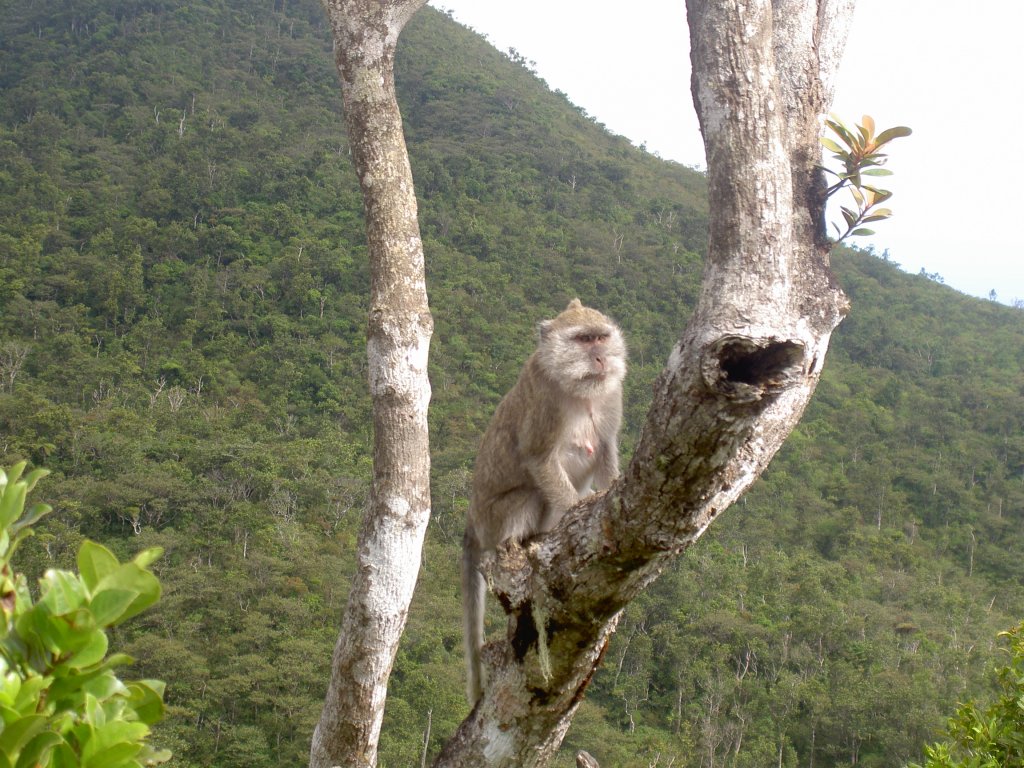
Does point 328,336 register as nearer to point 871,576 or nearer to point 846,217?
point 871,576

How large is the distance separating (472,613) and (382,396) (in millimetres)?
862

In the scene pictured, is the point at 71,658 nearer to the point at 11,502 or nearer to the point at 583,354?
the point at 11,502

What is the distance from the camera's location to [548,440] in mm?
3182

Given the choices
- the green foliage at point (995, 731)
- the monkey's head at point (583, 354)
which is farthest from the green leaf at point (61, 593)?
the green foliage at point (995, 731)

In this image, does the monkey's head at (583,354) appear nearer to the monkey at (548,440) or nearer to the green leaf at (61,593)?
the monkey at (548,440)

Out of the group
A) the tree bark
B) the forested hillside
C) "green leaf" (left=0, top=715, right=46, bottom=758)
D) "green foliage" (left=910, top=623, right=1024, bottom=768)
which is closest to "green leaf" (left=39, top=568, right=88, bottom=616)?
"green leaf" (left=0, top=715, right=46, bottom=758)

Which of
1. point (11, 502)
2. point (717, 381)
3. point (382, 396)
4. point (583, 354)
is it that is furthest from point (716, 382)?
point (382, 396)

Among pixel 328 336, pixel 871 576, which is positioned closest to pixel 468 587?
pixel 871 576

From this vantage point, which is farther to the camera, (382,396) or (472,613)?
(472,613)

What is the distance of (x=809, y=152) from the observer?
7.01 ft

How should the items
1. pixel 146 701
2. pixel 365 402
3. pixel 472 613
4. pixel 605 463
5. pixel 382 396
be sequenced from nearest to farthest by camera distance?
pixel 146 701, pixel 382 396, pixel 472 613, pixel 605 463, pixel 365 402

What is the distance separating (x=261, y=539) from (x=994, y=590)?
1954 cm

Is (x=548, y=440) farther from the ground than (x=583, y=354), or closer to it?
closer to it

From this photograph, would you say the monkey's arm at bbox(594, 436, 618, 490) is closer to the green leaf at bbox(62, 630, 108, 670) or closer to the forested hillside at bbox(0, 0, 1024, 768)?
the green leaf at bbox(62, 630, 108, 670)
